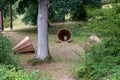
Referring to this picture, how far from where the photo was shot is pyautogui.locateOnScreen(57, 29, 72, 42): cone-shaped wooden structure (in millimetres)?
17312

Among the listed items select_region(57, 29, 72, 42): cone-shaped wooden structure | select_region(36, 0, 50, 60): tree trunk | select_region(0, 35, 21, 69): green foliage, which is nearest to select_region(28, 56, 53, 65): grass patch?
select_region(36, 0, 50, 60): tree trunk

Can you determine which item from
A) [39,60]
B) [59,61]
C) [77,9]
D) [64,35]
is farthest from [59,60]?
[77,9]

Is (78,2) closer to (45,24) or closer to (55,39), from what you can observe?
(55,39)

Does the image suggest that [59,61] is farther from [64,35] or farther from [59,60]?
[64,35]

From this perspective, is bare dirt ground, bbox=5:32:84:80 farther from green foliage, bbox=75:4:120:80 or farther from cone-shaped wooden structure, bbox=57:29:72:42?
green foliage, bbox=75:4:120:80

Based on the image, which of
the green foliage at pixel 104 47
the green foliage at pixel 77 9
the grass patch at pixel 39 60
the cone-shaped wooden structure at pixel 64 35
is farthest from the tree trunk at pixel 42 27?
Result: the green foliage at pixel 77 9

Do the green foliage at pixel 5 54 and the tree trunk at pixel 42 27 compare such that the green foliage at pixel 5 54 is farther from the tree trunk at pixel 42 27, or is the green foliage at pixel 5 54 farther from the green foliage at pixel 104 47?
the tree trunk at pixel 42 27

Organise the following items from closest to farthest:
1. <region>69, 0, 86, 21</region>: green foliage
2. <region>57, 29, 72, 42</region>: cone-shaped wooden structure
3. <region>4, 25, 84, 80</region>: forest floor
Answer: <region>4, 25, 84, 80</region>: forest floor, <region>57, 29, 72, 42</region>: cone-shaped wooden structure, <region>69, 0, 86, 21</region>: green foliage

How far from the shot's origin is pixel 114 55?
9.71m

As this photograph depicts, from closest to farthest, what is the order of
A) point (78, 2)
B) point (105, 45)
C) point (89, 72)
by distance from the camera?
point (89, 72)
point (105, 45)
point (78, 2)

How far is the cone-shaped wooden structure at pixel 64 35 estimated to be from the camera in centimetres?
1731

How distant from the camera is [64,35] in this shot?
18.0 meters

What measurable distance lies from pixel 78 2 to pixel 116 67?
1187cm

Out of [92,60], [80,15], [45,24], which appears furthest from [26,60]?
[80,15]
